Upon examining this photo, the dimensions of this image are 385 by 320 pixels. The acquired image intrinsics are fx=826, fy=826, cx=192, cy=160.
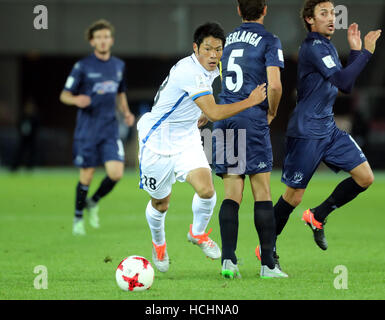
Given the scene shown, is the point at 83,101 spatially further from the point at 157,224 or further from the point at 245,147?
the point at 245,147

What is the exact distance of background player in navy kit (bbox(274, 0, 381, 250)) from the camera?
Result: 7121 millimetres

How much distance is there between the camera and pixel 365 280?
666cm

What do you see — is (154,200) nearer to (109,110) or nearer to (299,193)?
(299,193)

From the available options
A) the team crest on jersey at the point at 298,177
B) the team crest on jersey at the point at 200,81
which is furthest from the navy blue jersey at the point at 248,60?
the team crest on jersey at the point at 298,177

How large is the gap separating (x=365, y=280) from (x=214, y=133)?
1725 mm

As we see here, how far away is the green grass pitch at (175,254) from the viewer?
6.13m

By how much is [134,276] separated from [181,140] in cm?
143

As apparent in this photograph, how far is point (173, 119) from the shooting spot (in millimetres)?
7008

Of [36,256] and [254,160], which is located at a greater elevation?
[254,160]

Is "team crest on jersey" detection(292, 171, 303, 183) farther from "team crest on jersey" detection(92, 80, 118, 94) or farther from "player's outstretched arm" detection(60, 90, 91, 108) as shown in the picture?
"team crest on jersey" detection(92, 80, 118, 94)

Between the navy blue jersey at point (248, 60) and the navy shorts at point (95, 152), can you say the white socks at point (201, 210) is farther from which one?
the navy shorts at point (95, 152)

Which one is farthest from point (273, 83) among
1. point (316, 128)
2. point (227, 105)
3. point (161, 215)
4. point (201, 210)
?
point (161, 215)
